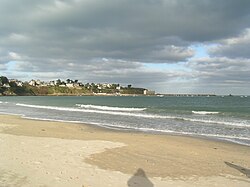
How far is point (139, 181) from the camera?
7145mm

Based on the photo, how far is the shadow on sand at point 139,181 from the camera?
22.6ft

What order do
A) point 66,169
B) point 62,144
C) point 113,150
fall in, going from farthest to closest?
1. point 62,144
2. point 113,150
3. point 66,169

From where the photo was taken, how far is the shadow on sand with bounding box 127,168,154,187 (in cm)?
688

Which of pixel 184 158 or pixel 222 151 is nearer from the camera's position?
pixel 184 158

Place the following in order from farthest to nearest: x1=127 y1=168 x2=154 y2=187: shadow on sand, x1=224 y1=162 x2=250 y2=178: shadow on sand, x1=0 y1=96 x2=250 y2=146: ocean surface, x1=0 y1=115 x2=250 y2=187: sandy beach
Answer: x1=0 y1=96 x2=250 y2=146: ocean surface → x1=224 y1=162 x2=250 y2=178: shadow on sand → x1=0 y1=115 x2=250 y2=187: sandy beach → x1=127 y1=168 x2=154 y2=187: shadow on sand

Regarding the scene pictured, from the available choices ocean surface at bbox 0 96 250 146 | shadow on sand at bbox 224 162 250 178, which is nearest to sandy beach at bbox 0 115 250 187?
shadow on sand at bbox 224 162 250 178

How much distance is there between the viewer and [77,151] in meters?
10.4

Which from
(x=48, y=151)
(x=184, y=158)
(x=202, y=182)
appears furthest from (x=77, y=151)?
(x=202, y=182)

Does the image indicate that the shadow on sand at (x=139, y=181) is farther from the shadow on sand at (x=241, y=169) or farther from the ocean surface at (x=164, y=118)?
the ocean surface at (x=164, y=118)

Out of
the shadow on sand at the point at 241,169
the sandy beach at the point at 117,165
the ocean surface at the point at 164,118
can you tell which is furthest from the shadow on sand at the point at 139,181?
the ocean surface at the point at 164,118

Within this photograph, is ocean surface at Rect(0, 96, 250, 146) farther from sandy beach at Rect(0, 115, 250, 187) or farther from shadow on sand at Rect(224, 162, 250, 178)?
shadow on sand at Rect(224, 162, 250, 178)

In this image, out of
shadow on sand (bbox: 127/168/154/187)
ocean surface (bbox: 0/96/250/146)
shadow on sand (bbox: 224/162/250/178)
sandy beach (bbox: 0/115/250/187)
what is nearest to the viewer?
shadow on sand (bbox: 127/168/154/187)

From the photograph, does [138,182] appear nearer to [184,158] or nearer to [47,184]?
[47,184]

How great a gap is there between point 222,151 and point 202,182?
528cm
